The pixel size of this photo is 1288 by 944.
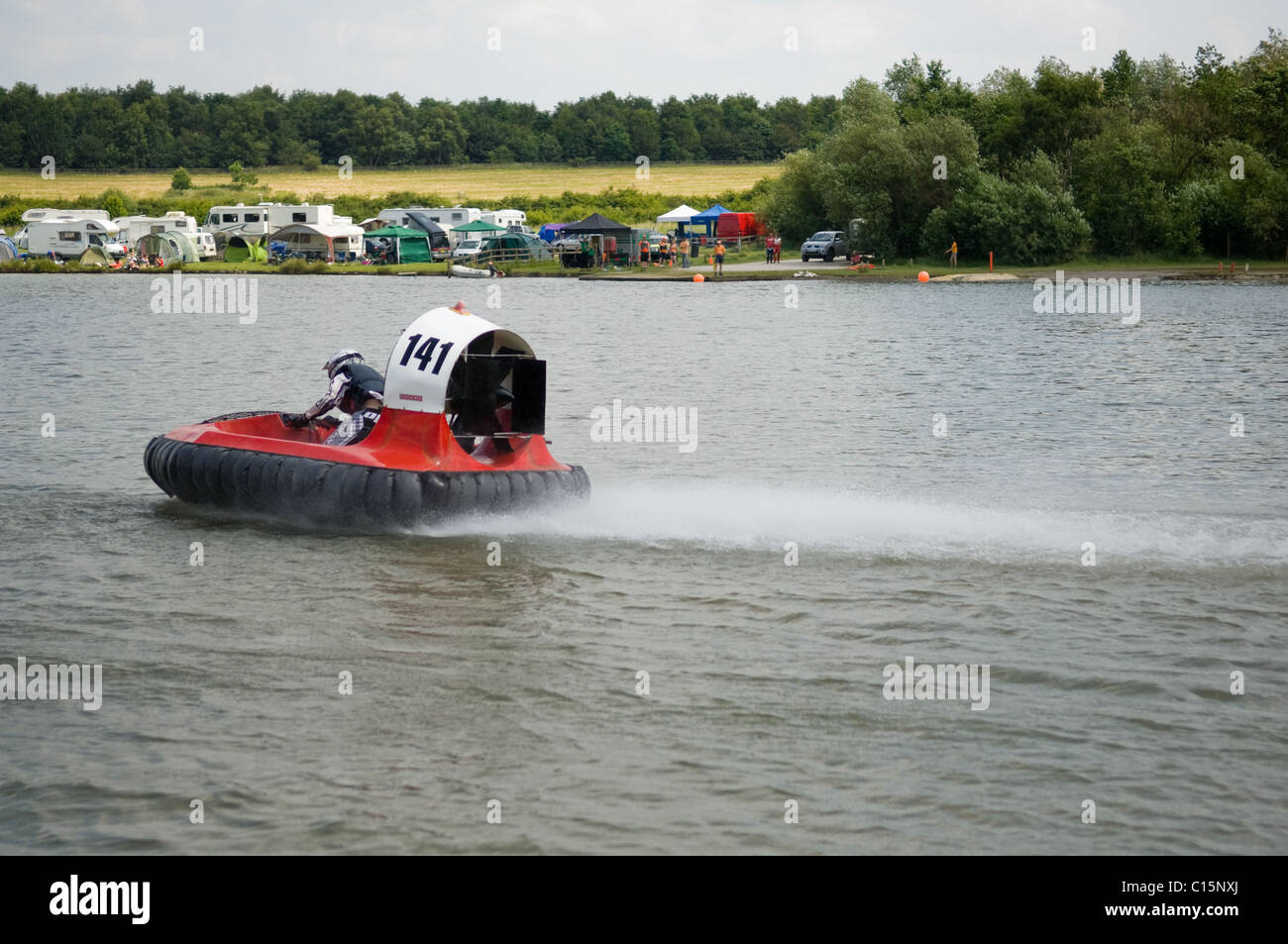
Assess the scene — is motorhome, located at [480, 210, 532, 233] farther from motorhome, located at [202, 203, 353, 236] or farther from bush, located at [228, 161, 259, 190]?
bush, located at [228, 161, 259, 190]

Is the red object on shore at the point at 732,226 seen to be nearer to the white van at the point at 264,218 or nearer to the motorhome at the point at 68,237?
the white van at the point at 264,218

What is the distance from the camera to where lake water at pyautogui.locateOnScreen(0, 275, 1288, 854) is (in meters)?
6.64

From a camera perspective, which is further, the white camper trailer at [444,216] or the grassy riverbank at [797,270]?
the white camper trailer at [444,216]

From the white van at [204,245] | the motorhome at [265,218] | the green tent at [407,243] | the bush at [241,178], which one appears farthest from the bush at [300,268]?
the bush at [241,178]

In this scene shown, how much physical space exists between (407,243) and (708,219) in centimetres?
1594

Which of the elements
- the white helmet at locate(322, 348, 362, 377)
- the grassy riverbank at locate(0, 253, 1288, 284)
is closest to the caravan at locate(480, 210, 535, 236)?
the grassy riverbank at locate(0, 253, 1288, 284)

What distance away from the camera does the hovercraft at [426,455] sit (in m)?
12.1

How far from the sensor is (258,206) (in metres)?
Result: 78.9

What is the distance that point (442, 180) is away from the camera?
126000 mm

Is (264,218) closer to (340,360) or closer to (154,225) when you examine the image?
(154,225)

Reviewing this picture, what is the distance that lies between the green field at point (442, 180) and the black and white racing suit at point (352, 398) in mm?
90558

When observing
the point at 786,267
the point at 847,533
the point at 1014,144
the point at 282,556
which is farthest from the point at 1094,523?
the point at 1014,144
